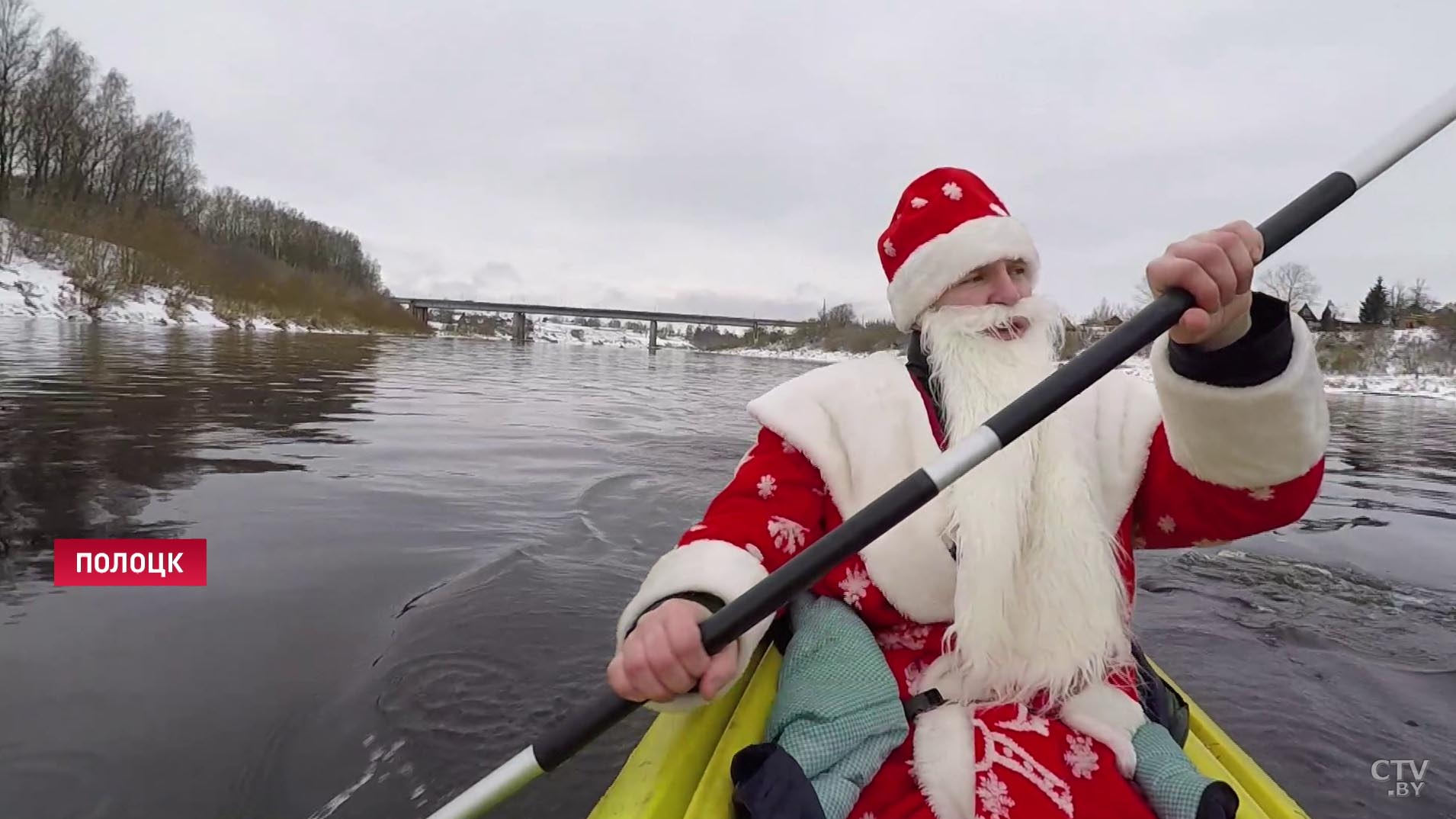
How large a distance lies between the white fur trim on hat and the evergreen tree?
6294 cm

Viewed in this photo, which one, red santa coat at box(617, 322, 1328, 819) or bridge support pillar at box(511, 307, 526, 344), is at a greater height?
bridge support pillar at box(511, 307, 526, 344)

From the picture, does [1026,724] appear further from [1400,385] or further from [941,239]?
[1400,385]

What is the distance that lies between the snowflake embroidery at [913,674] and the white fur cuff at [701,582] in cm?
37

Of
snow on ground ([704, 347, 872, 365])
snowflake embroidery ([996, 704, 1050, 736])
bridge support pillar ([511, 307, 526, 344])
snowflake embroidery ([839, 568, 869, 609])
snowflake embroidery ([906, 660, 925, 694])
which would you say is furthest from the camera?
bridge support pillar ([511, 307, 526, 344])

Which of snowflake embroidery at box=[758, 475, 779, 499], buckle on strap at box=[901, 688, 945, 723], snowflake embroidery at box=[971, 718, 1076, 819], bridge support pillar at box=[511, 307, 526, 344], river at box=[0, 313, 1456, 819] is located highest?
bridge support pillar at box=[511, 307, 526, 344]

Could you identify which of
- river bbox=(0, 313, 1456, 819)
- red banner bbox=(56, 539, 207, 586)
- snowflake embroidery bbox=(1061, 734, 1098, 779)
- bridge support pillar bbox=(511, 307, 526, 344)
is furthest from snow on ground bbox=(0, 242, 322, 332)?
snowflake embroidery bbox=(1061, 734, 1098, 779)

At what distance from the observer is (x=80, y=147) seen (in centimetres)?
4284

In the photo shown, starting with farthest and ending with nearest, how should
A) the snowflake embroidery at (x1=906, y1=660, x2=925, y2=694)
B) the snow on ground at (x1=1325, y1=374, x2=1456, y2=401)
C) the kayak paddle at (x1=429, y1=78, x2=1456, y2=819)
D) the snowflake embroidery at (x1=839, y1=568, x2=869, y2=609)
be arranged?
the snow on ground at (x1=1325, y1=374, x2=1456, y2=401) → the snowflake embroidery at (x1=839, y1=568, x2=869, y2=609) → the snowflake embroidery at (x1=906, y1=660, x2=925, y2=694) → the kayak paddle at (x1=429, y1=78, x2=1456, y2=819)

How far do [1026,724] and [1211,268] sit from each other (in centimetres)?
94

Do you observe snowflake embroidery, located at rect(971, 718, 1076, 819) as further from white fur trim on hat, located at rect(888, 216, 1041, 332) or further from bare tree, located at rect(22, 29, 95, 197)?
bare tree, located at rect(22, 29, 95, 197)

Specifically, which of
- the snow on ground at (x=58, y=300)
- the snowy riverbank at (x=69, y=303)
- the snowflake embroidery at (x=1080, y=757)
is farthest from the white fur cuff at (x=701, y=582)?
Result: the snow on ground at (x=58, y=300)

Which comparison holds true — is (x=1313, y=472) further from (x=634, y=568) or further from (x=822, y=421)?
(x=634, y=568)

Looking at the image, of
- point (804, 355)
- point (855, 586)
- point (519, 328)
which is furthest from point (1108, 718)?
point (519, 328)

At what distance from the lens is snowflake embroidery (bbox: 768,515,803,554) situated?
1.84 metres
